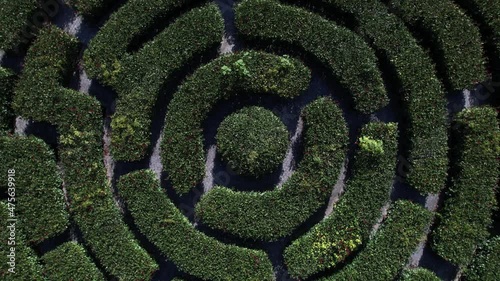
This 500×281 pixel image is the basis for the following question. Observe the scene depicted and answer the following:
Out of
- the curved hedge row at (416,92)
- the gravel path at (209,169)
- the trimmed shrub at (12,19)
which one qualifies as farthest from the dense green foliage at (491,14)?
the trimmed shrub at (12,19)

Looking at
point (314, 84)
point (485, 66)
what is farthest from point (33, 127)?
point (485, 66)

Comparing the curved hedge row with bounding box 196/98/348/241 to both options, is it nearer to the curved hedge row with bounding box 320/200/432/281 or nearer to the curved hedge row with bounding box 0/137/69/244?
the curved hedge row with bounding box 320/200/432/281

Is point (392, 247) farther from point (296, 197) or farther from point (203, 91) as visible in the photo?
point (203, 91)

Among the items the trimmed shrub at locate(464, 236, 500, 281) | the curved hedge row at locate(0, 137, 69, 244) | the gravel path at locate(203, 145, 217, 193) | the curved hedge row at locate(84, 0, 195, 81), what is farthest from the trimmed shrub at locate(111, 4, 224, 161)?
the trimmed shrub at locate(464, 236, 500, 281)

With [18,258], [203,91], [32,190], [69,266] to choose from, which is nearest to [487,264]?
[203,91]

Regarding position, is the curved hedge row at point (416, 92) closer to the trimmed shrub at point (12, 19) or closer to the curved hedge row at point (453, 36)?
the curved hedge row at point (453, 36)

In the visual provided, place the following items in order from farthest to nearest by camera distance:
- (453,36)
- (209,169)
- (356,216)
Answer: (209,169), (356,216), (453,36)
